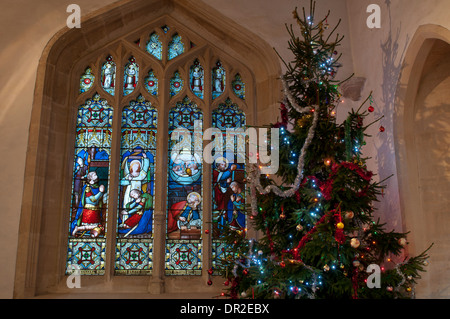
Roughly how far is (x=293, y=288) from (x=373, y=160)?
6.70 feet

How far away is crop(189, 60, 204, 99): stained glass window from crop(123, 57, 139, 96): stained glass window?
607 millimetres

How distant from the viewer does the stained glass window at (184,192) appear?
5.45 metres

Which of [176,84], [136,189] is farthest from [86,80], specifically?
[136,189]

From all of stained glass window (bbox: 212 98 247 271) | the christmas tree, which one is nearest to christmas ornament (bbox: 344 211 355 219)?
the christmas tree

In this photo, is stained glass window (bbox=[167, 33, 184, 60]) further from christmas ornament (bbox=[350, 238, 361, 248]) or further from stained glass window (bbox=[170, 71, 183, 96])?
christmas ornament (bbox=[350, 238, 361, 248])

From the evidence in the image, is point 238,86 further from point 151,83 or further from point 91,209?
point 91,209

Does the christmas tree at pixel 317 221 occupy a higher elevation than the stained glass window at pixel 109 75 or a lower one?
lower

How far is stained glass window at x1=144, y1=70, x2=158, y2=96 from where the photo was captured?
602cm

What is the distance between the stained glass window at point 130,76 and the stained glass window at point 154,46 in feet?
0.72

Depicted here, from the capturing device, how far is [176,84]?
607cm

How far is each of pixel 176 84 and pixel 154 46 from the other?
0.54 m

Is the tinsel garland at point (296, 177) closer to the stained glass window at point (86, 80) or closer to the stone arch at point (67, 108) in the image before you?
the stone arch at point (67, 108)

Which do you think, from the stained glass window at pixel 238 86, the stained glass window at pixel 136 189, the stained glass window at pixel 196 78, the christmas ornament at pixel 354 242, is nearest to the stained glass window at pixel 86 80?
the stained glass window at pixel 136 189

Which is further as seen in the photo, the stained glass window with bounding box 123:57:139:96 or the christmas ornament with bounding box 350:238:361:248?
the stained glass window with bounding box 123:57:139:96
